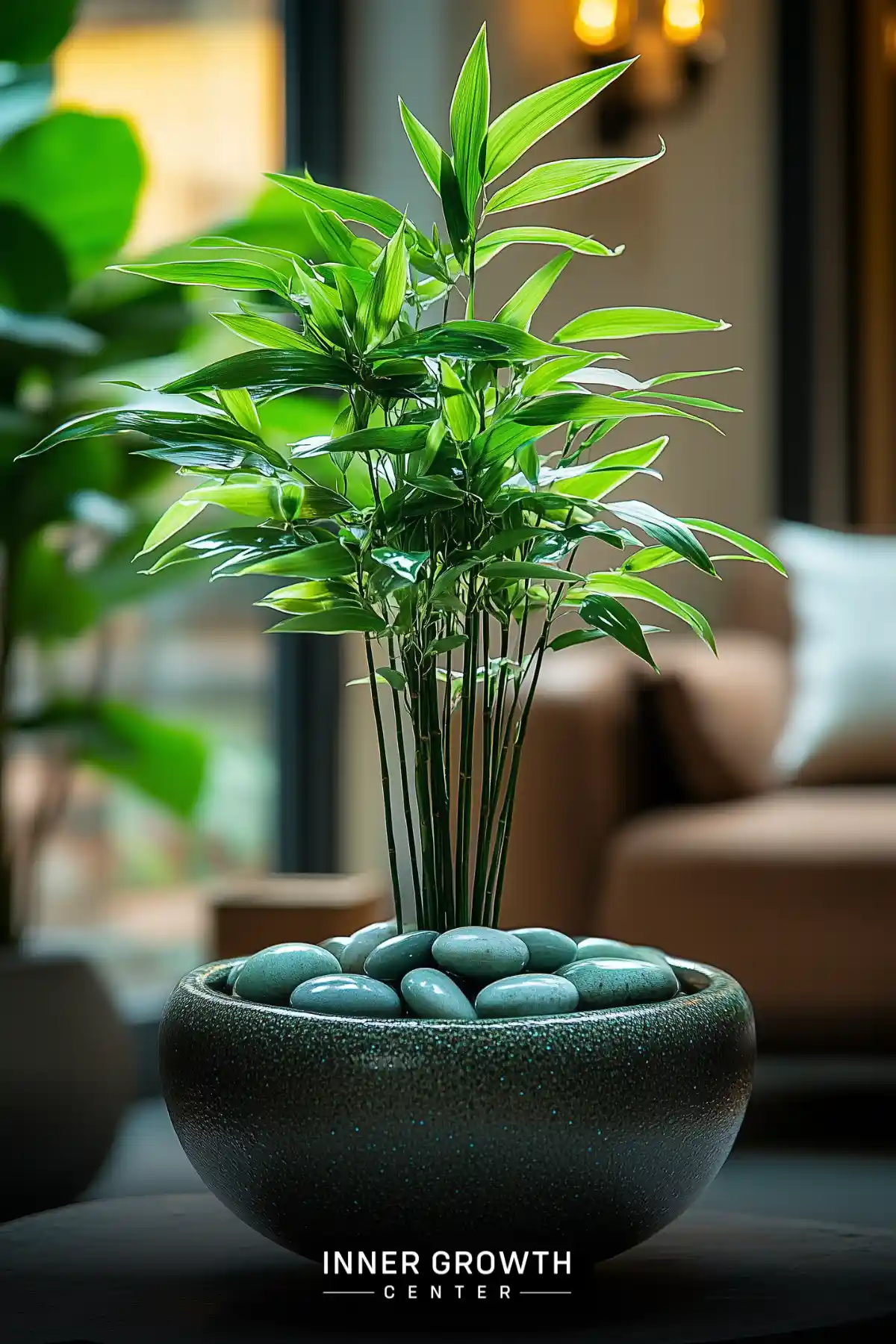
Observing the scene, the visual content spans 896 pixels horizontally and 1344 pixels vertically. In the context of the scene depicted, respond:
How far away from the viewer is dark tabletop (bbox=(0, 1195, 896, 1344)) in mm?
685

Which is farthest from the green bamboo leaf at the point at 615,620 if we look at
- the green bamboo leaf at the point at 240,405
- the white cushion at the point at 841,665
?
the white cushion at the point at 841,665

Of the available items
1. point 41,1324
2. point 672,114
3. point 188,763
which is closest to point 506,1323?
point 41,1324

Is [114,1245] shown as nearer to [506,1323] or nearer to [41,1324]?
[41,1324]

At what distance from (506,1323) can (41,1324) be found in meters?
0.21

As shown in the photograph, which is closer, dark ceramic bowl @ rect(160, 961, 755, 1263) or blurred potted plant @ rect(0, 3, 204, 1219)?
dark ceramic bowl @ rect(160, 961, 755, 1263)

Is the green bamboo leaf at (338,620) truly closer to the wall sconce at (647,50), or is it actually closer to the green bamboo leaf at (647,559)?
the green bamboo leaf at (647,559)

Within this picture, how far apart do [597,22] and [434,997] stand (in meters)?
2.37

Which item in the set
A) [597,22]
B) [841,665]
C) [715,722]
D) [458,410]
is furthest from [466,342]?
[597,22]

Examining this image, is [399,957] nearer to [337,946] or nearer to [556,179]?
[337,946]

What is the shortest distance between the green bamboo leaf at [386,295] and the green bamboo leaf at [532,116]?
0.08 m

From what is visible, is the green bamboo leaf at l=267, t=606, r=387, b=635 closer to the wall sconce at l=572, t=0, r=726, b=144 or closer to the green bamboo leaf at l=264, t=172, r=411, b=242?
the green bamboo leaf at l=264, t=172, r=411, b=242

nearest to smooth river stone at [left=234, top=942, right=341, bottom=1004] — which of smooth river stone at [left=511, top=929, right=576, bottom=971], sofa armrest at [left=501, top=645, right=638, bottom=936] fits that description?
smooth river stone at [left=511, top=929, right=576, bottom=971]

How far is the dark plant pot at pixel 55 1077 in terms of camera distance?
5.72 ft

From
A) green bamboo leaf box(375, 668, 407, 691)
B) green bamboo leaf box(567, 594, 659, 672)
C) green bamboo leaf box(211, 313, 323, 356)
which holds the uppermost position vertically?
green bamboo leaf box(211, 313, 323, 356)
